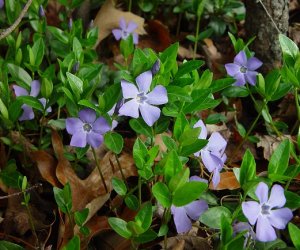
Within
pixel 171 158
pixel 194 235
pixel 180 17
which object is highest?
pixel 171 158

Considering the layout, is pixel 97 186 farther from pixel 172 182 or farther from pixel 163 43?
pixel 163 43

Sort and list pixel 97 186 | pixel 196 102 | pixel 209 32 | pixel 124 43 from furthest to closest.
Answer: pixel 209 32
pixel 124 43
pixel 97 186
pixel 196 102

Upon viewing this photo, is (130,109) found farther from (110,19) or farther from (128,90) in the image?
(110,19)

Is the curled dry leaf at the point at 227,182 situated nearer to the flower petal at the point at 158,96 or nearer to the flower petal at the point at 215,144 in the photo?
the flower petal at the point at 215,144

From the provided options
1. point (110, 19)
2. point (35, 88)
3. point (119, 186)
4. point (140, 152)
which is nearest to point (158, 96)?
point (140, 152)

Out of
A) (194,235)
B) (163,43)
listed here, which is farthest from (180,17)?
(194,235)

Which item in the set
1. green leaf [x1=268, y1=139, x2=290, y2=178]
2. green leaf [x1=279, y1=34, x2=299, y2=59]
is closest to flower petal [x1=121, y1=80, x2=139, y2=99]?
green leaf [x1=268, y1=139, x2=290, y2=178]

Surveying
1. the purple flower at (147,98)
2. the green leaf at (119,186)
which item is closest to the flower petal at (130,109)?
the purple flower at (147,98)
